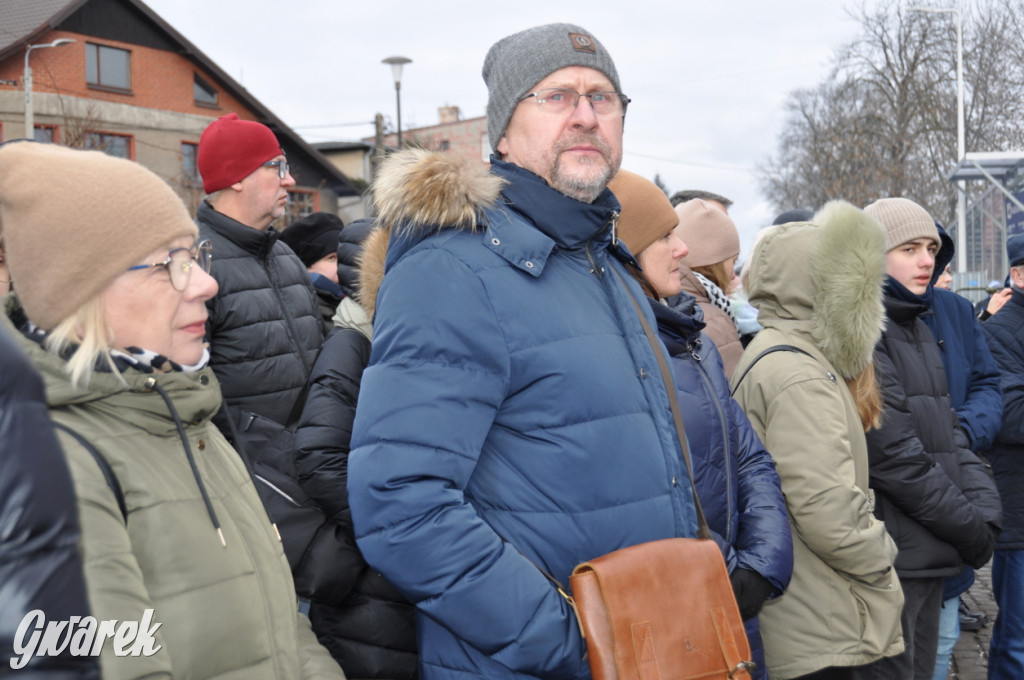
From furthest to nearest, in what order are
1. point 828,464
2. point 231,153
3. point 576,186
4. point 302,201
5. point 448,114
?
point 448,114 → point 302,201 → point 231,153 → point 828,464 → point 576,186

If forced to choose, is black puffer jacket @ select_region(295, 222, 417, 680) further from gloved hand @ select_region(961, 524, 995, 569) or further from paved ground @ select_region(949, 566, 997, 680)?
paved ground @ select_region(949, 566, 997, 680)

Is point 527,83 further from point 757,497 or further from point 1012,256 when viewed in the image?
point 1012,256

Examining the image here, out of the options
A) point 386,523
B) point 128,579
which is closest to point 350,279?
point 386,523

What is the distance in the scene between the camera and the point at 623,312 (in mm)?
2189

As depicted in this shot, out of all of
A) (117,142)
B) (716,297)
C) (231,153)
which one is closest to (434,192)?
(231,153)

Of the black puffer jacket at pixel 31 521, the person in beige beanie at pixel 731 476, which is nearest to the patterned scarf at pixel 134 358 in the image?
the black puffer jacket at pixel 31 521

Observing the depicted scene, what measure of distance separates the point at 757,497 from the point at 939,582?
4.57ft

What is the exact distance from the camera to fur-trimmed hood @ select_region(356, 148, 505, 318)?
2.06 metres

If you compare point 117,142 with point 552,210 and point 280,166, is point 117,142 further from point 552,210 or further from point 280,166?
point 552,210

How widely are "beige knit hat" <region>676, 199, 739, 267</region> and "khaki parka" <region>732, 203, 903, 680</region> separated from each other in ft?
4.03

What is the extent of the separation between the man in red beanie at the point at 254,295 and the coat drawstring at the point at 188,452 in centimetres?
123

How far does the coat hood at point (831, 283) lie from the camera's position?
326 cm

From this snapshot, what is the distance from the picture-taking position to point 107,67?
94.6 feet

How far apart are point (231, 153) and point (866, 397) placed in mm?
2644
